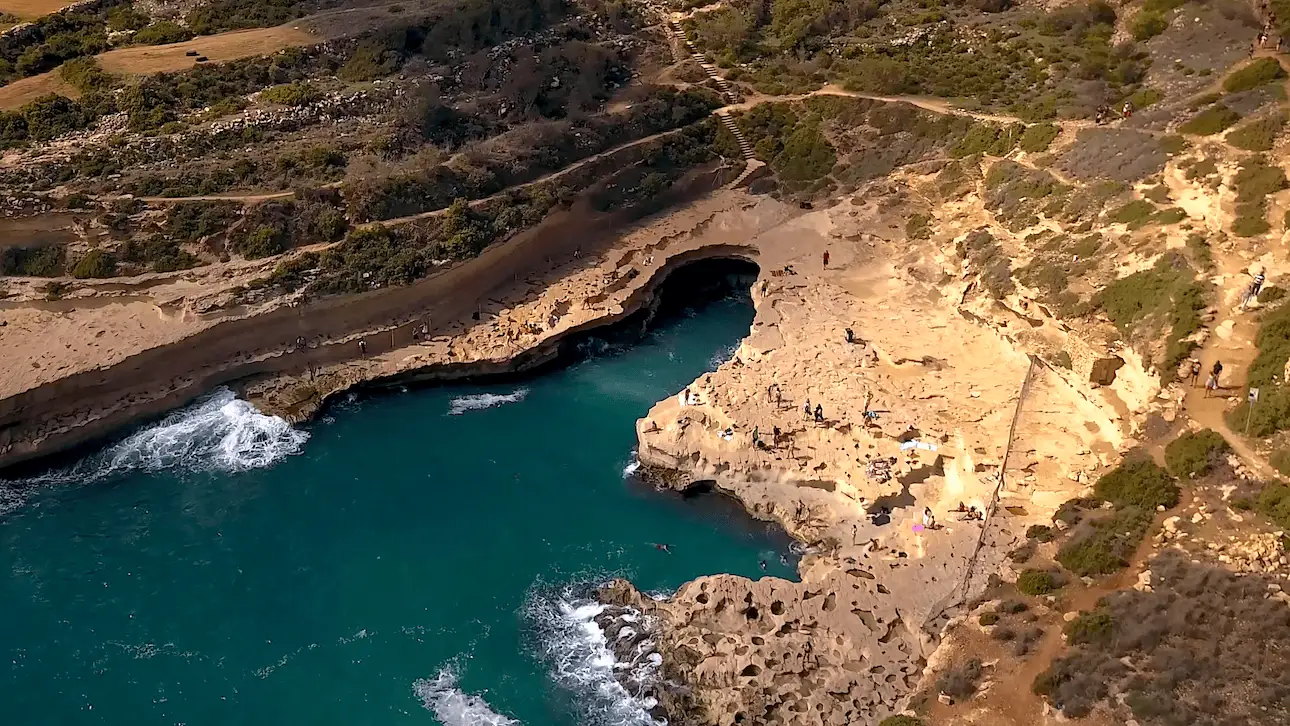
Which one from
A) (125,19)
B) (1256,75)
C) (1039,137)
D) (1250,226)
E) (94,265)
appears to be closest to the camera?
(1250,226)

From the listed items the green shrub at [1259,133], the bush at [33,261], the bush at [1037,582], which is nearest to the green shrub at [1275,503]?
the bush at [1037,582]

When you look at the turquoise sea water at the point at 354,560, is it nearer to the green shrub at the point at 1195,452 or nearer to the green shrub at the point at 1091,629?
the green shrub at the point at 1091,629

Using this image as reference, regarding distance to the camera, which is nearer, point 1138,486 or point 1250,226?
point 1138,486

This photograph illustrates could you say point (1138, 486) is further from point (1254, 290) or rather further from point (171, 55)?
point (171, 55)

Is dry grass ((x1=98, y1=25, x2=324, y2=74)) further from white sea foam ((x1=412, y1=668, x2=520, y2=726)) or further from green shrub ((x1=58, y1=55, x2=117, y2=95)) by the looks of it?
white sea foam ((x1=412, y1=668, x2=520, y2=726))

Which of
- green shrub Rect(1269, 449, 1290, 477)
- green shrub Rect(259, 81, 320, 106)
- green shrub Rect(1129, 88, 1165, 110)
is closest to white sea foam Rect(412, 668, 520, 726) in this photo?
green shrub Rect(1269, 449, 1290, 477)

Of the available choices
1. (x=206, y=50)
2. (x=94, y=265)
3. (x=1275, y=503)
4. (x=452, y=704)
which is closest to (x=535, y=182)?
(x=206, y=50)
